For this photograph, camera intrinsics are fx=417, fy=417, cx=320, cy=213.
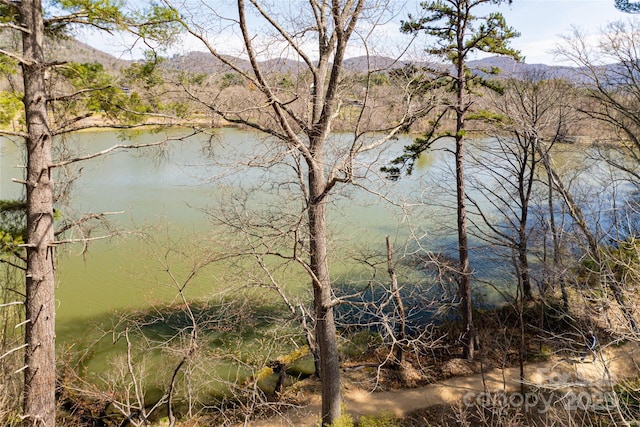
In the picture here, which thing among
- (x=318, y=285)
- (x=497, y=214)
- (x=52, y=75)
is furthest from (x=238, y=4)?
(x=497, y=214)

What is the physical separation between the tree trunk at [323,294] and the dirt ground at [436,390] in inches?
67.0

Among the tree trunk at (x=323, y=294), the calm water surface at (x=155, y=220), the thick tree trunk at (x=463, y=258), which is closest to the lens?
the tree trunk at (x=323, y=294)

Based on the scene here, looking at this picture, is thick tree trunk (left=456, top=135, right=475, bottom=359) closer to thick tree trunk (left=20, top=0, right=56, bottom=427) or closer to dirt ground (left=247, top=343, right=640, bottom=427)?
dirt ground (left=247, top=343, right=640, bottom=427)

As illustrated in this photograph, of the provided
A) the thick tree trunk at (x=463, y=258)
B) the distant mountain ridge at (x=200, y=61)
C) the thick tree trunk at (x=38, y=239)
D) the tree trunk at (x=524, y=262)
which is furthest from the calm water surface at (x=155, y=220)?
the tree trunk at (x=524, y=262)

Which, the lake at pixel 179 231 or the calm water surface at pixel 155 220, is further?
the calm water surface at pixel 155 220

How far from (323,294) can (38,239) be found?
432cm

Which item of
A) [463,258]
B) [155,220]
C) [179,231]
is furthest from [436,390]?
[155,220]

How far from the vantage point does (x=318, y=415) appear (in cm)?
902

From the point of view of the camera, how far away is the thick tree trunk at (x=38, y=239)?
5.70 m

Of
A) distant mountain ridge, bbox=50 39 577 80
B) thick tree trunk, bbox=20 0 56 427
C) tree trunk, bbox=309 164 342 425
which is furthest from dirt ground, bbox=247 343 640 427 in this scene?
distant mountain ridge, bbox=50 39 577 80

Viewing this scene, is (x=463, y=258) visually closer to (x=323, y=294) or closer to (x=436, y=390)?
(x=436, y=390)

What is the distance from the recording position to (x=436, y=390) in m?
9.84

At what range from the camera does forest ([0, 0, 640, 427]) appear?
6.04 meters

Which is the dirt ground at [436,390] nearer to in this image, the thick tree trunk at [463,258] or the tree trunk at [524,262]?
the thick tree trunk at [463,258]
